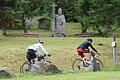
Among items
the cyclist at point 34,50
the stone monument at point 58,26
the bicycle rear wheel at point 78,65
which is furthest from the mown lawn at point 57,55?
the stone monument at point 58,26

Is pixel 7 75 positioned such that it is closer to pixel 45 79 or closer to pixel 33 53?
pixel 45 79

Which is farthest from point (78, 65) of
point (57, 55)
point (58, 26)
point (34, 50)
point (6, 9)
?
point (58, 26)

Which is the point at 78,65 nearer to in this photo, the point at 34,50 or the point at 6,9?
the point at 34,50

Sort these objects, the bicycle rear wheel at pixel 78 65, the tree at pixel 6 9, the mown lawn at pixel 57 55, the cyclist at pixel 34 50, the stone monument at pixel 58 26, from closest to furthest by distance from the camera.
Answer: the cyclist at pixel 34 50 → the bicycle rear wheel at pixel 78 65 → the mown lawn at pixel 57 55 → the tree at pixel 6 9 → the stone monument at pixel 58 26

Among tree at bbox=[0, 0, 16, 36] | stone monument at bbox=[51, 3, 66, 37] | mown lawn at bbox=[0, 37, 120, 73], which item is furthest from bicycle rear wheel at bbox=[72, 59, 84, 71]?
stone monument at bbox=[51, 3, 66, 37]

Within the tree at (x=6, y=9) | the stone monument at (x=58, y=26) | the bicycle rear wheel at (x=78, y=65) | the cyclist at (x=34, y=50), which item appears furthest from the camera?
the stone monument at (x=58, y=26)

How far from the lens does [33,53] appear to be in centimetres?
1881

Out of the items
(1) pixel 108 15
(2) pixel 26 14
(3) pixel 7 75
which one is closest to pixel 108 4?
(1) pixel 108 15

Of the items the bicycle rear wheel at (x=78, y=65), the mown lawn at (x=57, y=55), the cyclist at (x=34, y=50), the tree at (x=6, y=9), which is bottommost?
the mown lawn at (x=57, y=55)

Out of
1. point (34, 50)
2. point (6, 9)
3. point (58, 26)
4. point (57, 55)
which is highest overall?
point (6, 9)

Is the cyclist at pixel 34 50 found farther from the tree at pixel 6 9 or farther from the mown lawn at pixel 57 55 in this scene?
the tree at pixel 6 9

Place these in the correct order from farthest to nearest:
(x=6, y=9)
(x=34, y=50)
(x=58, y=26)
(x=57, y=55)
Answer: (x=58, y=26)
(x=6, y=9)
(x=57, y=55)
(x=34, y=50)

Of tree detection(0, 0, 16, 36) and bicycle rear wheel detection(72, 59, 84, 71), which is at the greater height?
tree detection(0, 0, 16, 36)

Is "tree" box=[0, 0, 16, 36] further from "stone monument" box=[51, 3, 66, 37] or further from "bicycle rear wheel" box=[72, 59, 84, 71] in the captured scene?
"bicycle rear wheel" box=[72, 59, 84, 71]
